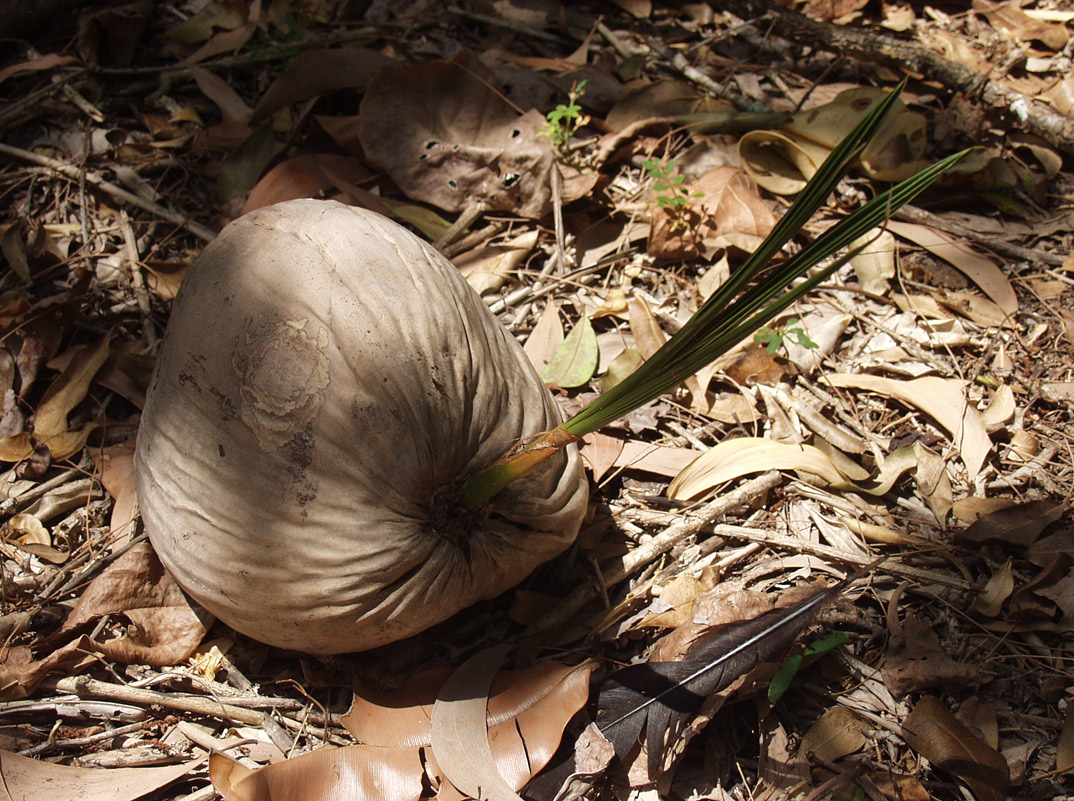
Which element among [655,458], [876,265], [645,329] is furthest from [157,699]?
[876,265]

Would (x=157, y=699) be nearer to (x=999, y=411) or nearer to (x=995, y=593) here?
(x=995, y=593)

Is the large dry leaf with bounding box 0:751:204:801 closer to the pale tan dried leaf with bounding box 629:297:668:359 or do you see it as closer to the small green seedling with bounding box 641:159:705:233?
the pale tan dried leaf with bounding box 629:297:668:359

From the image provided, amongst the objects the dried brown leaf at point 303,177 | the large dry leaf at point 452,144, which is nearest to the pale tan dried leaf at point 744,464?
the large dry leaf at point 452,144

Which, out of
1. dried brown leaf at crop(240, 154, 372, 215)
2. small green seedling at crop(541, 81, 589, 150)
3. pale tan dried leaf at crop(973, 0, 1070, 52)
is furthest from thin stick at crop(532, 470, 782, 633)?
pale tan dried leaf at crop(973, 0, 1070, 52)

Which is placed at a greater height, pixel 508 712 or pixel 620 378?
pixel 620 378

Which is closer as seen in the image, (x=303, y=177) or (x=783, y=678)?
(x=783, y=678)

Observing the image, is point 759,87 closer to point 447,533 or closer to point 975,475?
point 975,475

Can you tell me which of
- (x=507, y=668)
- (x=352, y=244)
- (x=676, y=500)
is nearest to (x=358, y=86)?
(x=352, y=244)

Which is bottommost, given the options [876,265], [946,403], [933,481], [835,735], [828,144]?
[835,735]
